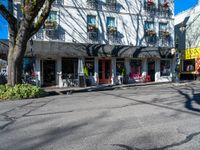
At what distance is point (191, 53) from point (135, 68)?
7524 millimetres

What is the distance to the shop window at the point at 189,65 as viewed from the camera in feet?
87.0

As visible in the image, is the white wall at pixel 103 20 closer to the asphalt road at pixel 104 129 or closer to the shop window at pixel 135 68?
the shop window at pixel 135 68

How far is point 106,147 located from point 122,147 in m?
0.32

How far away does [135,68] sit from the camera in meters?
23.6

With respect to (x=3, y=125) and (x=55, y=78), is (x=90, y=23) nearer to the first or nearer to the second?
(x=55, y=78)

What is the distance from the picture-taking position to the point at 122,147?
4840 mm

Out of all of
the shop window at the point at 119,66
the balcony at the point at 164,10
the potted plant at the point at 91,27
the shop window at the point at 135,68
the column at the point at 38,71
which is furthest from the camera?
the balcony at the point at 164,10

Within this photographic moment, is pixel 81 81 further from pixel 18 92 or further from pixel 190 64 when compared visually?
pixel 190 64

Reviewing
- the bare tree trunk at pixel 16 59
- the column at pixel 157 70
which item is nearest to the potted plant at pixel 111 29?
the column at pixel 157 70

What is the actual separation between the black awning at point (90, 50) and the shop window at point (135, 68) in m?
1.44

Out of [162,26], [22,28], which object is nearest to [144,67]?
[162,26]

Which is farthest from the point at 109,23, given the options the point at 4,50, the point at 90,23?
the point at 4,50

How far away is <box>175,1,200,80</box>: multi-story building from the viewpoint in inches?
1021

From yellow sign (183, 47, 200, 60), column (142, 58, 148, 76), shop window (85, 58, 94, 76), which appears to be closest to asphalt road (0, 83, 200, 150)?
shop window (85, 58, 94, 76)
